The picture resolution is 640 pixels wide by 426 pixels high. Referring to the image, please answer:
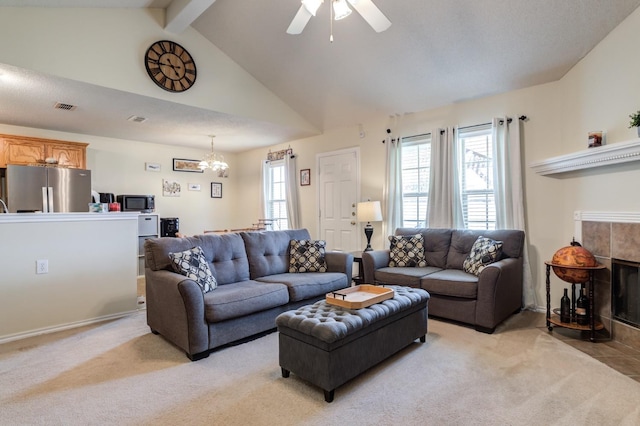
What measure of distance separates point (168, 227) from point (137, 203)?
2.40ft

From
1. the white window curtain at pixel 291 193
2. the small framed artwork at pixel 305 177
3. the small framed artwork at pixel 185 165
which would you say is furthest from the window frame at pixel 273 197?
the small framed artwork at pixel 185 165

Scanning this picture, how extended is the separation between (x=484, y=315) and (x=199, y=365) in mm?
2537

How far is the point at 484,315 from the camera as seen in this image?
10.4ft

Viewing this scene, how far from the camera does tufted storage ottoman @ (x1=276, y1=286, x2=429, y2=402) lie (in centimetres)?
207

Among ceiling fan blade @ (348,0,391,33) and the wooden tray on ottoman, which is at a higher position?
ceiling fan blade @ (348,0,391,33)

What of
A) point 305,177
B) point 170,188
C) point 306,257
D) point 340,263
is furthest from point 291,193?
point 340,263

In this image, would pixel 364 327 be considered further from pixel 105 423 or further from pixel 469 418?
pixel 105 423

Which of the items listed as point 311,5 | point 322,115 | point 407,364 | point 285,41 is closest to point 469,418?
point 407,364

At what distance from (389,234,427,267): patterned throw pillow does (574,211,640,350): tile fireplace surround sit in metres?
1.61

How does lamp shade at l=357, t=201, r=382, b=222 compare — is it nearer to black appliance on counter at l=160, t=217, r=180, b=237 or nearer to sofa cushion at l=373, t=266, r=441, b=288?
sofa cushion at l=373, t=266, r=441, b=288

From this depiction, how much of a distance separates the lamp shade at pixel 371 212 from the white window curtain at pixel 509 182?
1.50m

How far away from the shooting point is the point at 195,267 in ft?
9.86

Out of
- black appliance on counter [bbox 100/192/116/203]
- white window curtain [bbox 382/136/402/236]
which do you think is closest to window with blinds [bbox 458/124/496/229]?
white window curtain [bbox 382/136/402/236]

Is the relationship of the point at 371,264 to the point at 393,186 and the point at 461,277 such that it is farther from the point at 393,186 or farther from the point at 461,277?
the point at 393,186
